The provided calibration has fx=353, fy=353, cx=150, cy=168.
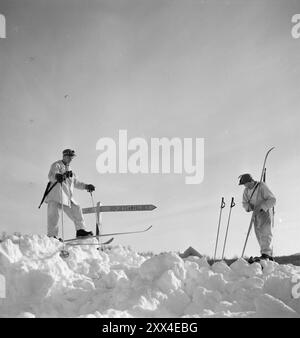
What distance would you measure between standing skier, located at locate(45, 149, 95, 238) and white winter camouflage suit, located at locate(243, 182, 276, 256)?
149 inches

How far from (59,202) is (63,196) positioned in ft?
0.58

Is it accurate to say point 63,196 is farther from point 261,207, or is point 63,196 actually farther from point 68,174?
point 261,207

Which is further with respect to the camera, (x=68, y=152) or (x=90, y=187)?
(x=90, y=187)

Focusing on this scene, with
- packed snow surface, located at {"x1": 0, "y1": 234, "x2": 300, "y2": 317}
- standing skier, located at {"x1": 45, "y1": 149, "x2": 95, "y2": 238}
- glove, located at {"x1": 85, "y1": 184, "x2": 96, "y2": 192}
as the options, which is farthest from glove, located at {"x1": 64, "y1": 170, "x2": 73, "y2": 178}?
packed snow surface, located at {"x1": 0, "y1": 234, "x2": 300, "y2": 317}

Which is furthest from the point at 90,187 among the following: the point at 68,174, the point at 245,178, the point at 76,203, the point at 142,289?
the point at 142,289

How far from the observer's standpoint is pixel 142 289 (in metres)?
4.76

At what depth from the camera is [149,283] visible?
193 inches

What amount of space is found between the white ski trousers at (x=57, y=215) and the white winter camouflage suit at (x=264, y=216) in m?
3.94

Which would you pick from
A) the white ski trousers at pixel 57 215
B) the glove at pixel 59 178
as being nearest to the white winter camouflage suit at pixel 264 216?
the white ski trousers at pixel 57 215

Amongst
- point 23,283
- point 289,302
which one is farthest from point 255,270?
point 23,283

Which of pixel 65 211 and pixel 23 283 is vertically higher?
pixel 65 211

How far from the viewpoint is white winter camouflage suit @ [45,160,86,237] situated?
311 inches
